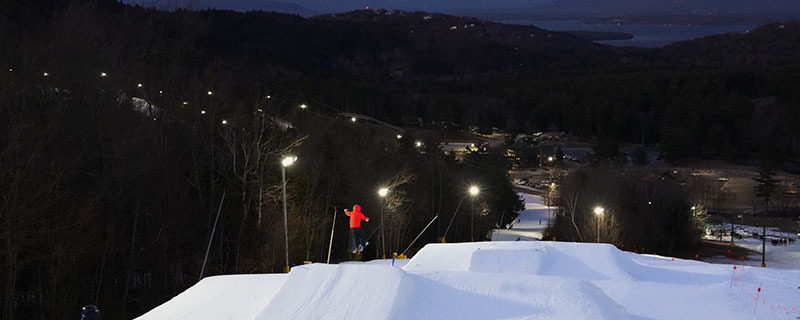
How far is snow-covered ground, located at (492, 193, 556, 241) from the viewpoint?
58000 millimetres

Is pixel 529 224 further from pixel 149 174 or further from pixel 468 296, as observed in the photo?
pixel 468 296

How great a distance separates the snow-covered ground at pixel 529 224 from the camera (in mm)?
58000

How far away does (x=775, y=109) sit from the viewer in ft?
487

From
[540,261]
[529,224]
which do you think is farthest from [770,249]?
[540,261]

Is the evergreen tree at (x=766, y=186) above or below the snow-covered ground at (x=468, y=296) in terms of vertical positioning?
below

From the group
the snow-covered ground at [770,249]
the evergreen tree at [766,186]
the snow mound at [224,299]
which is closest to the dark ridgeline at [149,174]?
the snow mound at [224,299]

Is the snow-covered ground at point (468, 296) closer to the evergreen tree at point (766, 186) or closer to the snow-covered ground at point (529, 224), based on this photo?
the snow-covered ground at point (529, 224)

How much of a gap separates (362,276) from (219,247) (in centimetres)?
1904

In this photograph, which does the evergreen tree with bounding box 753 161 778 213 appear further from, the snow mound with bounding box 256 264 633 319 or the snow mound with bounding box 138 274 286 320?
the snow mound with bounding box 138 274 286 320

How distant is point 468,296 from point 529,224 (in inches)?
2349

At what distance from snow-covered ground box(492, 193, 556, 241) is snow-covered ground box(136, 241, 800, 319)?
40148 millimetres

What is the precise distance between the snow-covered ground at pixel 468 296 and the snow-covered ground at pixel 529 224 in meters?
40.1

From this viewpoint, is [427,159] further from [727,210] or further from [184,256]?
[727,210]

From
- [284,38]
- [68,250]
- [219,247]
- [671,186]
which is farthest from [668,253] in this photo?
[284,38]
